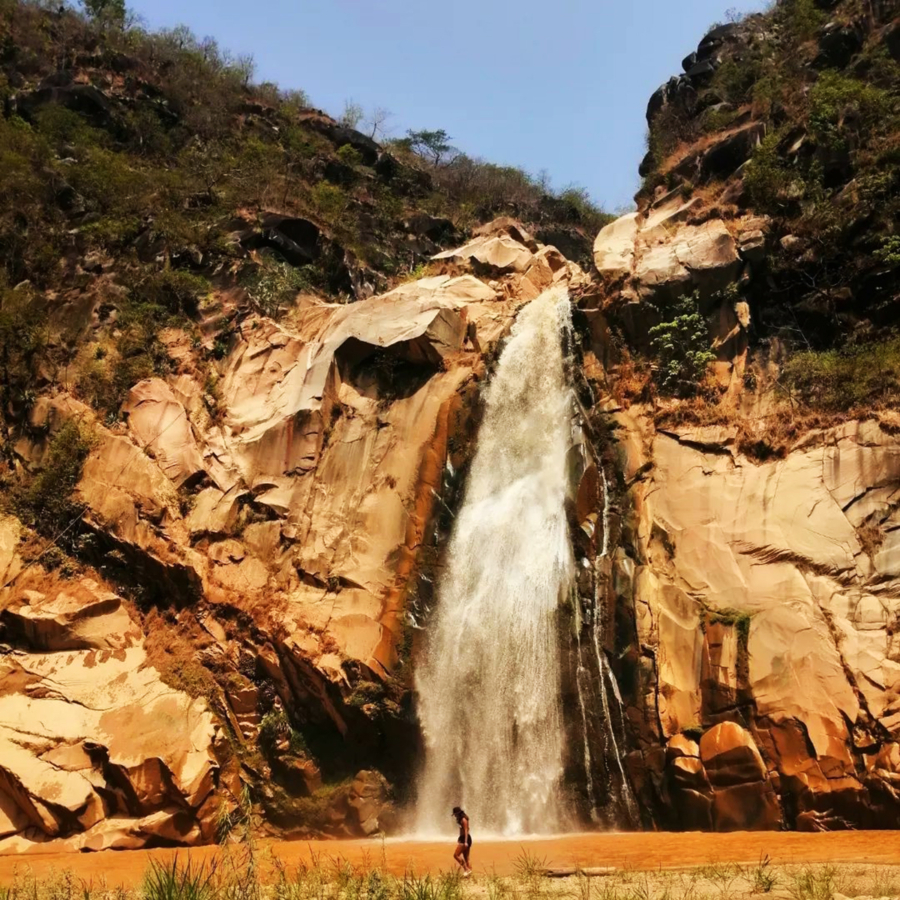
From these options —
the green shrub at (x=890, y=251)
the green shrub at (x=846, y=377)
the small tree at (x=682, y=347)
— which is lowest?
the green shrub at (x=846, y=377)

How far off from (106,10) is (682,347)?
45.0 m

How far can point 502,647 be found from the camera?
56.7 ft

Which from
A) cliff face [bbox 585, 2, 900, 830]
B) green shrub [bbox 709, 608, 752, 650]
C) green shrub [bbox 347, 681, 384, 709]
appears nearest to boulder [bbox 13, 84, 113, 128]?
cliff face [bbox 585, 2, 900, 830]

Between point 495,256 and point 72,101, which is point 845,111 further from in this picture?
point 72,101

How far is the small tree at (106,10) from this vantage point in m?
47.1

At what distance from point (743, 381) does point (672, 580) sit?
6.26 metres

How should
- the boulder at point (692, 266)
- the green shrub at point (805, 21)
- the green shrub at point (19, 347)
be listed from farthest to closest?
the green shrub at point (805, 21) → the green shrub at point (19, 347) → the boulder at point (692, 266)

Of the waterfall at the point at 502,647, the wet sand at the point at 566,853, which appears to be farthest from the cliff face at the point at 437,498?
the wet sand at the point at 566,853

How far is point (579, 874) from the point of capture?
34.2ft

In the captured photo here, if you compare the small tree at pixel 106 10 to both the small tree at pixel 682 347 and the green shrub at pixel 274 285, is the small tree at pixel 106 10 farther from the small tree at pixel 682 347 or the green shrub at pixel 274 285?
the small tree at pixel 682 347

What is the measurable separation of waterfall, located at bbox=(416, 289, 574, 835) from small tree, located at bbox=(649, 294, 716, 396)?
2837mm

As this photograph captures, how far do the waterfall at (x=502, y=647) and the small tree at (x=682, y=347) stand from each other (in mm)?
2837

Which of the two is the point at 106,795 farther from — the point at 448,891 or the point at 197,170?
the point at 197,170

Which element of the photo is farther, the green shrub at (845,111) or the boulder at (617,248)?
the boulder at (617,248)
